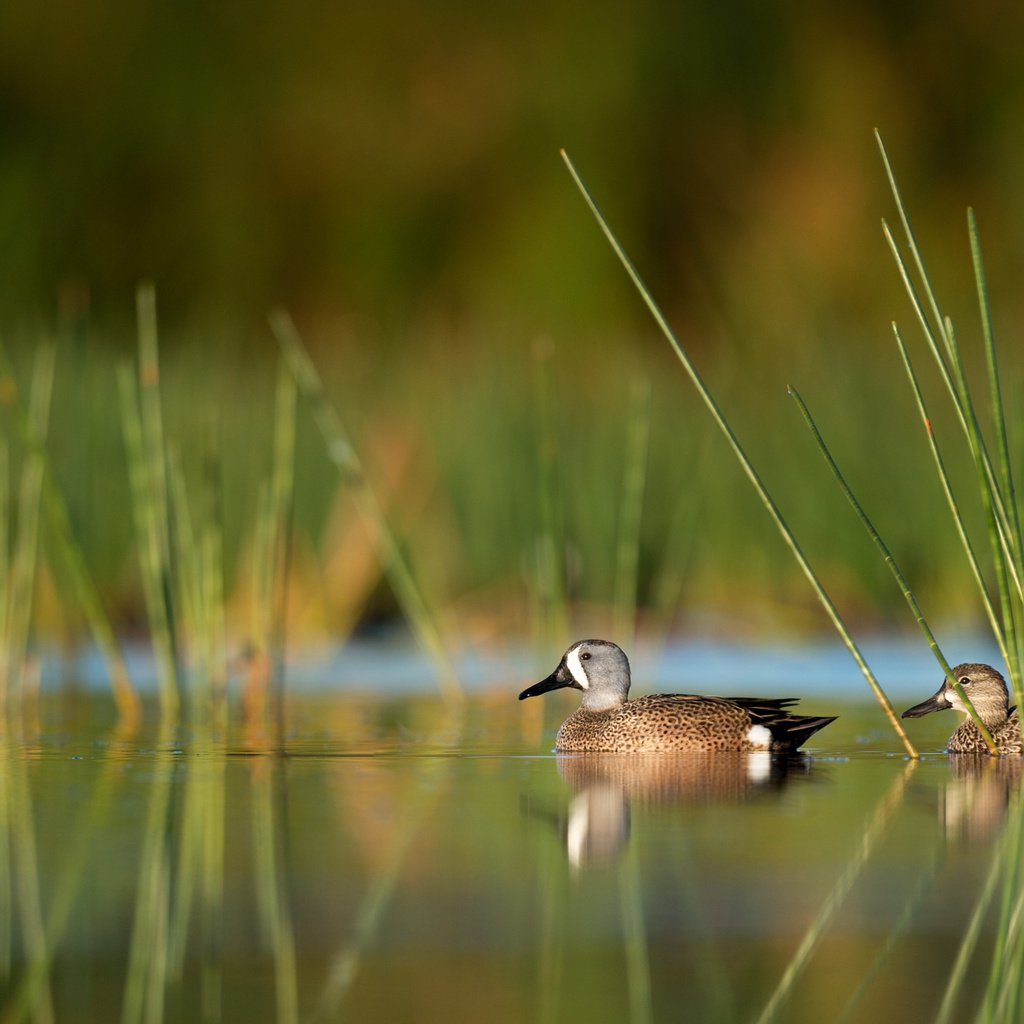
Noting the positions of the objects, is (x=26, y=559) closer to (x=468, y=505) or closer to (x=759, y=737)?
(x=759, y=737)

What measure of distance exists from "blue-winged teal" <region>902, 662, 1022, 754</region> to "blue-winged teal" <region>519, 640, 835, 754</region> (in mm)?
294

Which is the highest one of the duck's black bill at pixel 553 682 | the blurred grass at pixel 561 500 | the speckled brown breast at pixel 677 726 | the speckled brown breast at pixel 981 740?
the blurred grass at pixel 561 500

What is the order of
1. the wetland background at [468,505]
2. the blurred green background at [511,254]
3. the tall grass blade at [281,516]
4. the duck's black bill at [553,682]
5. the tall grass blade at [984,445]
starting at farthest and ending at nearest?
1. the blurred green background at [511,254]
2. the tall grass blade at [281,516]
3. the duck's black bill at [553,682]
4. the tall grass blade at [984,445]
5. the wetland background at [468,505]

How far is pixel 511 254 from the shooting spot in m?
16.3

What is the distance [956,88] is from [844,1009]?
1443 centimetres

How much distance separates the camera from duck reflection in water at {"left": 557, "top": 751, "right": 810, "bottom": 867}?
4.05 m

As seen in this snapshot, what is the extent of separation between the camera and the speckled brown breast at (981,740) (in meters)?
5.32

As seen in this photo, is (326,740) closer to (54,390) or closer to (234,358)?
(54,390)

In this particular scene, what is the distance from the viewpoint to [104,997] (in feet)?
9.40

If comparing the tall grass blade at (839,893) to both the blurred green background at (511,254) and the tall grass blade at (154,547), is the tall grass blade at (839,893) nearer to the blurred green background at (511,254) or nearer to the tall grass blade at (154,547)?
the tall grass blade at (154,547)

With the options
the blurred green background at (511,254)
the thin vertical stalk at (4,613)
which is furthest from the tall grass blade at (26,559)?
the blurred green background at (511,254)

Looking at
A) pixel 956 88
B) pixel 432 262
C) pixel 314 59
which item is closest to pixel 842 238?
pixel 956 88

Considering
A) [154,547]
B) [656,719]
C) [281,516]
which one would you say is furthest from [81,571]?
[656,719]

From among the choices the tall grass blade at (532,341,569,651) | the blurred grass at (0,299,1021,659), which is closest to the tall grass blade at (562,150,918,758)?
the tall grass blade at (532,341,569,651)
